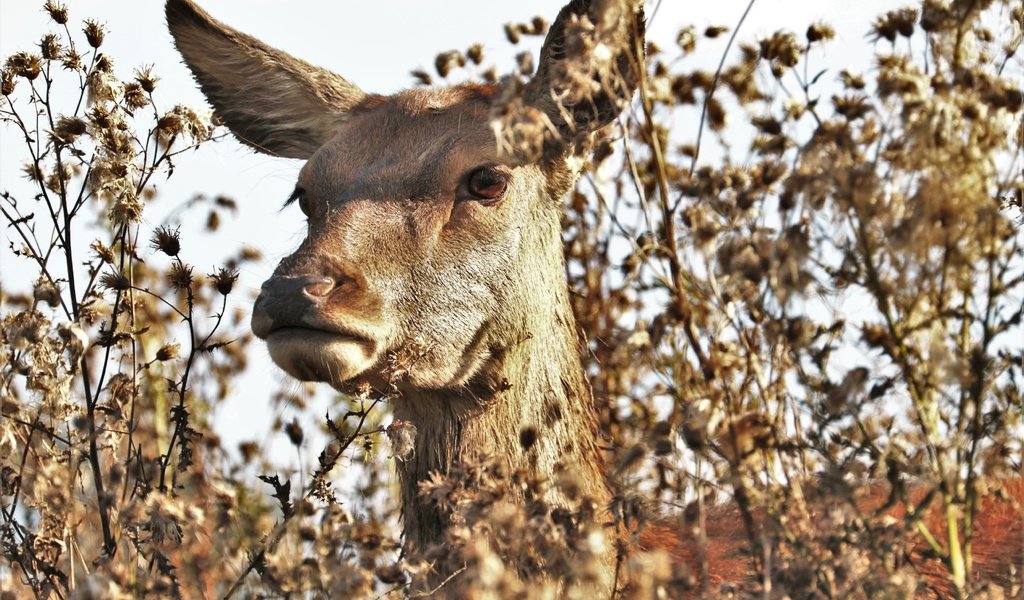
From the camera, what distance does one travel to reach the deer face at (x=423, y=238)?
4457mm

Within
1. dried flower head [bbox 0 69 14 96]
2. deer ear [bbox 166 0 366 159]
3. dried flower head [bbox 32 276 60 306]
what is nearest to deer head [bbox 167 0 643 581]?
deer ear [bbox 166 0 366 159]

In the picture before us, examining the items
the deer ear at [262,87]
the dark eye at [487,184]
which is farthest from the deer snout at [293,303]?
the deer ear at [262,87]

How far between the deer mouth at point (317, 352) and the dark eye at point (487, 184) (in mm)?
1052

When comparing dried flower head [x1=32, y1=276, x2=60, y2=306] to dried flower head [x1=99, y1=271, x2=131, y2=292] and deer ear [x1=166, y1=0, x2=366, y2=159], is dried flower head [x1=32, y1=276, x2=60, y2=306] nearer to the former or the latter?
dried flower head [x1=99, y1=271, x2=131, y2=292]

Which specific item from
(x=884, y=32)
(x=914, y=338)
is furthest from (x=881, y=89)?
(x=914, y=338)

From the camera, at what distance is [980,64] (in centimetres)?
373

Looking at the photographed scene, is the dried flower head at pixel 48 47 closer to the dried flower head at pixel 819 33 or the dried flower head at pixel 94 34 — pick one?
the dried flower head at pixel 94 34

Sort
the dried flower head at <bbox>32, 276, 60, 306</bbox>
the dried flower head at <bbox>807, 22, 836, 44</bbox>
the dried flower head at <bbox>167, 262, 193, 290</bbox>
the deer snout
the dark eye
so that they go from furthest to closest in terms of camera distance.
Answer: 1. the dark eye
2. the dried flower head at <bbox>167, 262, 193, 290</bbox>
3. the dried flower head at <bbox>32, 276, 60, 306</bbox>
4. the deer snout
5. the dried flower head at <bbox>807, 22, 836, 44</bbox>

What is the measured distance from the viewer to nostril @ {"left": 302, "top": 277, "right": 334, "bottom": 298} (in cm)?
439

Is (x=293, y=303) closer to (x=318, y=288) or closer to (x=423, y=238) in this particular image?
(x=318, y=288)

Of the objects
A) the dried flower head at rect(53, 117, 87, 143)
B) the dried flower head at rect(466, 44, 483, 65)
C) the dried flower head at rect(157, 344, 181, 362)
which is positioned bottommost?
the dried flower head at rect(157, 344, 181, 362)

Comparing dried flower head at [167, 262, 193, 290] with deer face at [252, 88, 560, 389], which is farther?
dried flower head at [167, 262, 193, 290]

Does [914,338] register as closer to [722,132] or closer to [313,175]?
[722,132]

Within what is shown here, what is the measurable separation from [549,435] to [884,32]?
216 cm
